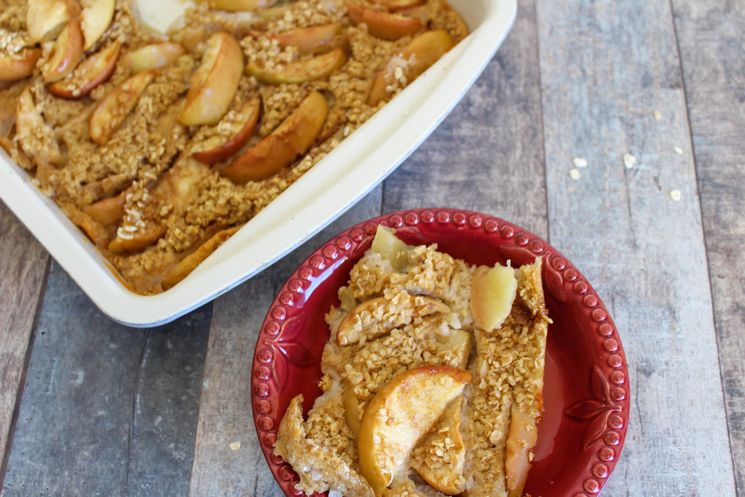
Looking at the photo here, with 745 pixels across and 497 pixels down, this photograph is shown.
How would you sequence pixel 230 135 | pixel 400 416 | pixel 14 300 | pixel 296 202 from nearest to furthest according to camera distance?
pixel 400 416 < pixel 296 202 < pixel 230 135 < pixel 14 300

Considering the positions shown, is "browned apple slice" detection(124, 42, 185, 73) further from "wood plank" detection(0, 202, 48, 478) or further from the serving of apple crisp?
the serving of apple crisp

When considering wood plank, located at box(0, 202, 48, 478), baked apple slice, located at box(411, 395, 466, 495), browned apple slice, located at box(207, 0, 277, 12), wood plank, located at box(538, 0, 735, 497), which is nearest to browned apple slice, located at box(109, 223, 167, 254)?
wood plank, located at box(0, 202, 48, 478)

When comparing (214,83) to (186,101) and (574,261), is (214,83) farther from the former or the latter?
(574,261)

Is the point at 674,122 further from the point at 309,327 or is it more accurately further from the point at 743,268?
the point at 309,327

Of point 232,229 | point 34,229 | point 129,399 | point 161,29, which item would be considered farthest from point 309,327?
point 161,29

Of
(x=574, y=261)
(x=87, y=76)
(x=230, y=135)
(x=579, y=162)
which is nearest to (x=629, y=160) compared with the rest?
(x=579, y=162)

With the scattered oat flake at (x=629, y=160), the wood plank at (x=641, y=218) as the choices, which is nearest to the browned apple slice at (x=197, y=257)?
the wood plank at (x=641, y=218)
